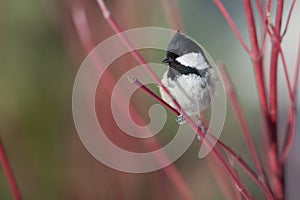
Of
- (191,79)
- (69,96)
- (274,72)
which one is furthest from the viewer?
(69,96)

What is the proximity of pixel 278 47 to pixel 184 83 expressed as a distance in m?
0.15

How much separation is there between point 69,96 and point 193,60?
0.95 m

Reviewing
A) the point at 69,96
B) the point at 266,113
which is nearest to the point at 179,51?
the point at 266,113

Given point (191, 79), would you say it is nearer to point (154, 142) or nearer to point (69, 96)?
point (154, 142)

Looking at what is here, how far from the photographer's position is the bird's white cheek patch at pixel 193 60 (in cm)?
63

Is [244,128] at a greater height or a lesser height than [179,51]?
lesser

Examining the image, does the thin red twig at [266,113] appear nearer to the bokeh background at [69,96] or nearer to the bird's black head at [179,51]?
the bird's black head at [179,51]

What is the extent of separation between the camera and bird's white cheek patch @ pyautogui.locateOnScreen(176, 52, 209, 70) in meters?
0.63

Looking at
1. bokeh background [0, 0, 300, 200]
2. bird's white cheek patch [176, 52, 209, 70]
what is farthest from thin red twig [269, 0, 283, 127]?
bokeh background [0, 0, 300, 200]

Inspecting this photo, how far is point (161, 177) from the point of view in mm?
1066

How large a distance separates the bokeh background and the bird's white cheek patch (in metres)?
0.38

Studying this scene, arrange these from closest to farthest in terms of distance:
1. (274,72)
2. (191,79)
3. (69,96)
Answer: (274,72)
(191,79)
(69,96)

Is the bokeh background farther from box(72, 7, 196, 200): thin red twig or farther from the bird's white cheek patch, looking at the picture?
the bird's white cheek patch

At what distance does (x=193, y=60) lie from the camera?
64 cm
